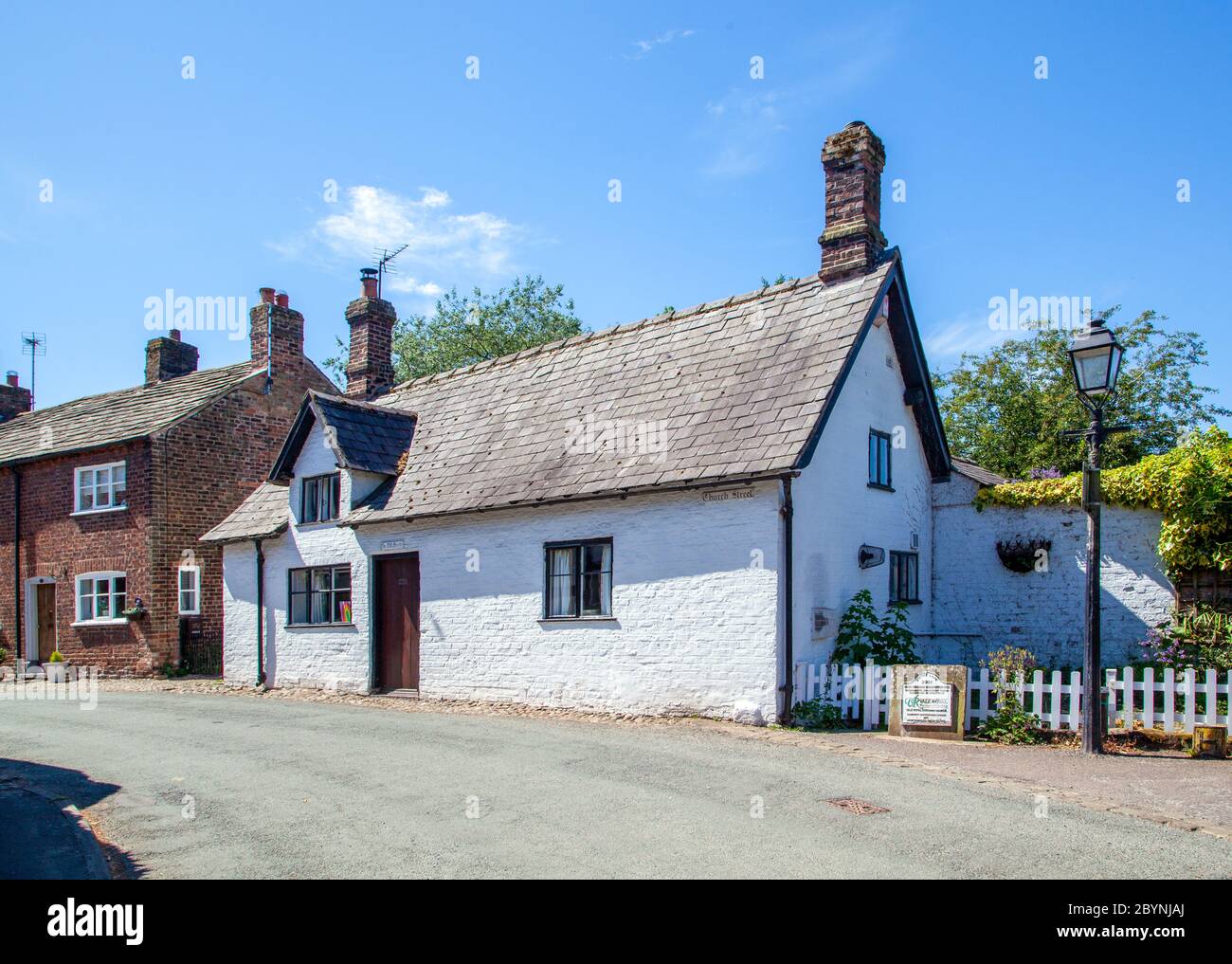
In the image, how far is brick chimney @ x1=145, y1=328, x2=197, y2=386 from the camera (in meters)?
29.3

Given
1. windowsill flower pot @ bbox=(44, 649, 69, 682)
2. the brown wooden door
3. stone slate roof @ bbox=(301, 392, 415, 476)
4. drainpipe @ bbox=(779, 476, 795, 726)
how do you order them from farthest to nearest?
1. the brown wooden door
2. windowsill flower pot @ bbox=(44, 649, 69, 682)
3. stone slate roof @ bbox=(301, 392, 415, 476)
4. drainpipe @ bbox=(779, 476, 795, 726)

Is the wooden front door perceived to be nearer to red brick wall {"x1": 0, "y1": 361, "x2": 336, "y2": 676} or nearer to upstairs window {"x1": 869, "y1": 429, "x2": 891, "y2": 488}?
red brick wall {"x1": 0, "y1": 361, "x2": 336, "y2": 676}

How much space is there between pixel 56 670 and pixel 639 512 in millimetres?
16550

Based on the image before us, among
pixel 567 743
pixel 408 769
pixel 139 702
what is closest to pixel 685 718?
pixel 567 743

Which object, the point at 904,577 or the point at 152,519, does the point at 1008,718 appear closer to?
the point at 904,577

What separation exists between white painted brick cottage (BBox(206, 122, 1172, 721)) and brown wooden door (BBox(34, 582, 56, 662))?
8.05m

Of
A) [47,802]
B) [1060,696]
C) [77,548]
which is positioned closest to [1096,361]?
[1060,696]

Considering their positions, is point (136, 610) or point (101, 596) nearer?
point (136, 610)

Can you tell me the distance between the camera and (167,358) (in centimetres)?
2938

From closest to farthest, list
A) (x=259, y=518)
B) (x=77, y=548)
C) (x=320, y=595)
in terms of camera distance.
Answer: (x=320, y=595) → (x=259, y=518) → (x=77, y=548)

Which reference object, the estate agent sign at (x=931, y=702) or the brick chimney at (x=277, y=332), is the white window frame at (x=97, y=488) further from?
the estate agent sign at (x=931, y=702)

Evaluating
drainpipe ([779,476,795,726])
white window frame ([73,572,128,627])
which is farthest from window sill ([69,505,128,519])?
drainpipe ([779,476,795,726])

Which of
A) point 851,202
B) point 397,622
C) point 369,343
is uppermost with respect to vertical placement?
point 851,202
